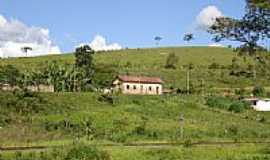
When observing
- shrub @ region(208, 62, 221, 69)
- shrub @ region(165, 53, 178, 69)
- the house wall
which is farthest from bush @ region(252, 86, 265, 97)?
shrub @ region(165, 53, 178, 69)

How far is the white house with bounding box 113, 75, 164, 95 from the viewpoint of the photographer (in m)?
107

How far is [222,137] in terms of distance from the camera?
2191 inches

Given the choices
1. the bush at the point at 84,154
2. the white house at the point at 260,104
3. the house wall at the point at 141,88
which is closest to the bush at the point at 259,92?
the white house at the point at 260,104

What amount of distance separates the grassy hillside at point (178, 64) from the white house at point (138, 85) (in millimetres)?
→ 10153

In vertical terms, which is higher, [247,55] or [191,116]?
[247,55]

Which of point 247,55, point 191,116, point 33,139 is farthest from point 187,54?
point 247,55

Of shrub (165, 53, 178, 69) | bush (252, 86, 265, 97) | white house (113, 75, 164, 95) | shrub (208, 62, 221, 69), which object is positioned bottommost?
bush (252, 86, 265, 97)

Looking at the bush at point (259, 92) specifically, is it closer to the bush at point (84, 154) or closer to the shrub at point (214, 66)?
the shrub at point (214, 66)

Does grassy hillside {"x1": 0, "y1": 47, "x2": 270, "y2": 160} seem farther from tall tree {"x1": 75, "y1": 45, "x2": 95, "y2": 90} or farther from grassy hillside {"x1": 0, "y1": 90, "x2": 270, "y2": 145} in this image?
tall tree {"x1": 75, "y1": 45, "x2": 95, "y2": 90}

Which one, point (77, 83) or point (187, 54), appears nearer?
point (77, 83)

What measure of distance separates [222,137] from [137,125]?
28.5ft

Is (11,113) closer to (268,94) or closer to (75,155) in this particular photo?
(75,155)

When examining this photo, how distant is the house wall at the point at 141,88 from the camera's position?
10725cm

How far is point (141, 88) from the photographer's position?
10944 cm
